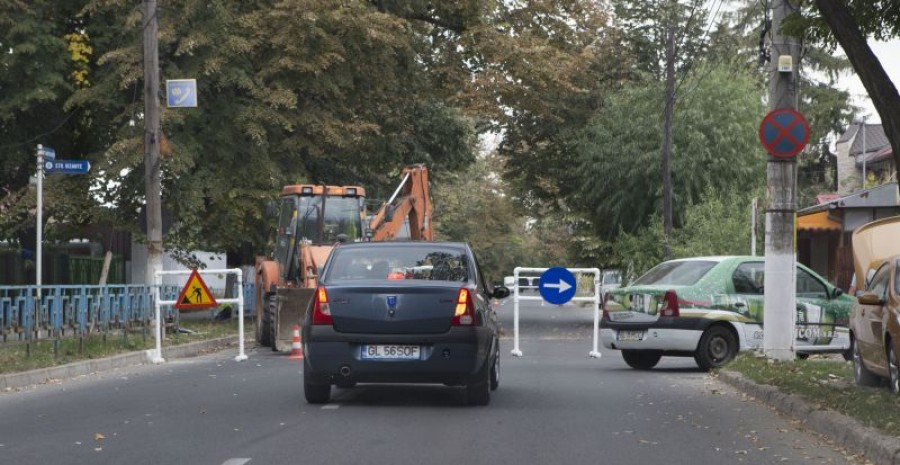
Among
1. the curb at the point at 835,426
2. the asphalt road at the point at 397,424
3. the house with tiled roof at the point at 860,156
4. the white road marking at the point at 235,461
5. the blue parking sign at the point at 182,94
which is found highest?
the house with tiled roof at the point at 860,156

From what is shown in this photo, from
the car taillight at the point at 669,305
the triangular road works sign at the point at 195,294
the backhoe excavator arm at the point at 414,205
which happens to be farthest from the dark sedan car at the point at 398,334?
the backhoe excavator arm at the point at 414,205

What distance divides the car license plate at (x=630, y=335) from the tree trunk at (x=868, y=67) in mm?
6801

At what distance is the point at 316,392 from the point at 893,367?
18.5ft

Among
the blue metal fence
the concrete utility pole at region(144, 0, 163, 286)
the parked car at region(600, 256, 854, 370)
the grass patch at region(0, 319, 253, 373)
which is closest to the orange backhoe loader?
the grass patch at region(0, 319, 253, 373)

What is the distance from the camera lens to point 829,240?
135 ft

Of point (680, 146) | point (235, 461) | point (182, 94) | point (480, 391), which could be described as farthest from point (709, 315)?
point (680, 146)

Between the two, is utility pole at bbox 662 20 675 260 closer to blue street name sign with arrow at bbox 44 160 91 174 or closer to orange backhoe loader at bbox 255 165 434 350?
orange backhoe loader at bbox 255 165 434 350

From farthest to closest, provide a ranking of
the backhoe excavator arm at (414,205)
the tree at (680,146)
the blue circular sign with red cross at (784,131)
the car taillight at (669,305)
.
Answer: the tree at (680,146)
the backhoe excavator arm at (414,205)
the car taillight at (669,305)
the blue circular sign with red cross at (784,131)

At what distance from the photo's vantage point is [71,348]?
66.6 feet

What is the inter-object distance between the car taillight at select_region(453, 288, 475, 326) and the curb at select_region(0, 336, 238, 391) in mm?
6186

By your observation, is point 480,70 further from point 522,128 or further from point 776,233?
point 776,233

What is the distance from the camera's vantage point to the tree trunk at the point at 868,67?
1195 cm

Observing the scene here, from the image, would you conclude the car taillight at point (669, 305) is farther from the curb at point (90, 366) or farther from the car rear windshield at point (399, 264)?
the curb at point (90, 366)

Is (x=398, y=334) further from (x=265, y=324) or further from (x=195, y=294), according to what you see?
(x=265, y=324)
